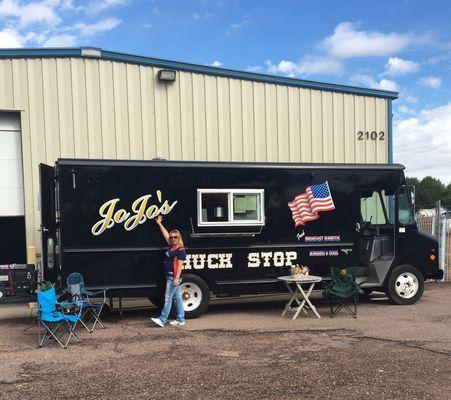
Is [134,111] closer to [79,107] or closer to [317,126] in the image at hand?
[79,107]

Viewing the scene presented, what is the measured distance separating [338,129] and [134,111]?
545cm

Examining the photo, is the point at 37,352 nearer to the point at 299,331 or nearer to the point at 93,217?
the point at 93,217

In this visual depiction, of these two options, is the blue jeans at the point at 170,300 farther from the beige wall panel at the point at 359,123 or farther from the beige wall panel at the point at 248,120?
the beige wall panel at the point at 359,123

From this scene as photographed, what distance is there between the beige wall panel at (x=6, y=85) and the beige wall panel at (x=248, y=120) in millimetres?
5330

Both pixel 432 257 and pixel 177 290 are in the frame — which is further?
pixel 432 257

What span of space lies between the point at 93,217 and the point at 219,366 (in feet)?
11.7

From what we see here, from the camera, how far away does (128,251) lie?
8.54m

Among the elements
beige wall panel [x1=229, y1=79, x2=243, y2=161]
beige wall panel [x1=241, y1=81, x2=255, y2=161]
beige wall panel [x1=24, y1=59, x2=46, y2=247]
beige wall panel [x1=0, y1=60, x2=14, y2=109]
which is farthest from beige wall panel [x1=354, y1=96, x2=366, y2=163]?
beige wall panel [x1=0, y1=60, x2=14, y2=109]

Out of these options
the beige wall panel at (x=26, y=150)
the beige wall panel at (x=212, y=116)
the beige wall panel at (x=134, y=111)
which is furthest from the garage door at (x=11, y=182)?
the beige wall panel at (x=212, y=116)

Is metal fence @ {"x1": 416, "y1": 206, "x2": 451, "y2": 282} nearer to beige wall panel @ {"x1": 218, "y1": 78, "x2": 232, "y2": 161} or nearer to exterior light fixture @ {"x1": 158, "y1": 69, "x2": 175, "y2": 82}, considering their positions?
beige wall panel @ {"x1": 218, "y1": 78, "x2": 232, "y2": 161}

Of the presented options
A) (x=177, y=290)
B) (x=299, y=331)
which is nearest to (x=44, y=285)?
(x=177, y=290)

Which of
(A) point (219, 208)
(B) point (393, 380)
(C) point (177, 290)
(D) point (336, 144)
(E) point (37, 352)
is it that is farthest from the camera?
(D) point (336, 144)

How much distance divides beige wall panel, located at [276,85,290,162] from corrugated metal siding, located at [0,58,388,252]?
0.03 metres

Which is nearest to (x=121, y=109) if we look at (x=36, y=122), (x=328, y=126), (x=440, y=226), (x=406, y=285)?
(x=36, y=122)
